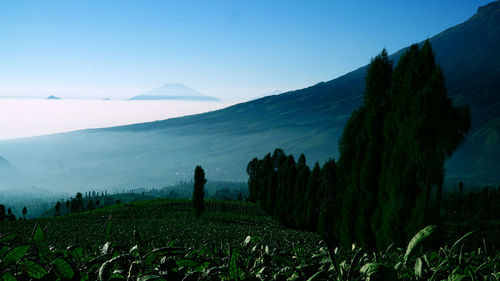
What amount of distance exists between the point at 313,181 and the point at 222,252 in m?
41.1

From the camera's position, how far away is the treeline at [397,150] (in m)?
13.7

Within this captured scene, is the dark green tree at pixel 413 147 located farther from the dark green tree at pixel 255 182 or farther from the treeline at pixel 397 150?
the dark green tree at pixel 255 182

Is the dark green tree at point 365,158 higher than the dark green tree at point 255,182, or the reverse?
the dark green tree at point 365,158

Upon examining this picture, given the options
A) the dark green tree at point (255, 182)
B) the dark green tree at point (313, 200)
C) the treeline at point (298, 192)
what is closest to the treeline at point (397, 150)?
the treeline at point (298, 192)

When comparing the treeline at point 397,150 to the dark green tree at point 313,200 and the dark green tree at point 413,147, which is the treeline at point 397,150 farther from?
the dark green tree at point 313,200

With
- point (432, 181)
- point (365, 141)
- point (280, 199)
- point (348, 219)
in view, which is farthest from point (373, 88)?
point (280, 199)

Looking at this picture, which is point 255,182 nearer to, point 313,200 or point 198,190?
point 198,190

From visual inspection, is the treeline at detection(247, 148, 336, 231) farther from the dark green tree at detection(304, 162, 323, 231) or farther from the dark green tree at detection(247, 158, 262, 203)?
the dark green tree at detection(247, 158, 262, 203)

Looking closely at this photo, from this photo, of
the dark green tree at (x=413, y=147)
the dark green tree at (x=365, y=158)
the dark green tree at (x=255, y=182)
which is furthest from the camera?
the dark green tree at (x=255, y=182)

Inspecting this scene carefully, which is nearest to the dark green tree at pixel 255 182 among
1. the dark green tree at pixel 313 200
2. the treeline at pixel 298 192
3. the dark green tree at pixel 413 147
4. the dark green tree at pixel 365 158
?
the treeline at pixel 298 192

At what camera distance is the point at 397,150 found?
1450 cm

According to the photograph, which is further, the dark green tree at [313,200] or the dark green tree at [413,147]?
the dark green tree at [313,200]

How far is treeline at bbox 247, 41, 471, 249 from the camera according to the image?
1371 cm

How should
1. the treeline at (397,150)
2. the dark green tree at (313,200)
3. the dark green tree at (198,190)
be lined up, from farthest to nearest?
the dark green tree at (198,190)
the dark green tree at (313,200)
the treeline at (397,150)
